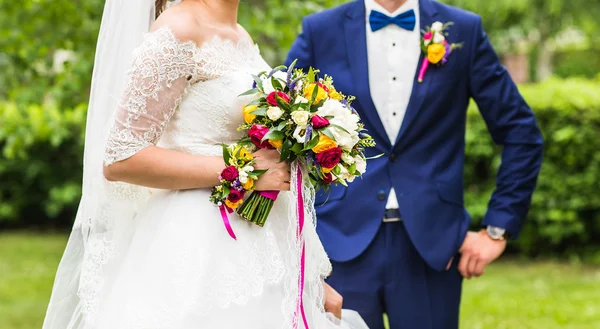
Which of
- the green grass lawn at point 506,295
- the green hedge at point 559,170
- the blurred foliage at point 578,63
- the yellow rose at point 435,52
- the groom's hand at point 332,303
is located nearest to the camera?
the groom's hand at point 332,303

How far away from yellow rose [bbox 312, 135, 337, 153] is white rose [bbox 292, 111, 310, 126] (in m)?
0.07

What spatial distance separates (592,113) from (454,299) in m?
5.62

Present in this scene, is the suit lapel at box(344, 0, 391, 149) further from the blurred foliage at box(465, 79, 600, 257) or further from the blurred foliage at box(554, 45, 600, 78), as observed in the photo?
the blurred foliage at box(554, 45, 600, 78)

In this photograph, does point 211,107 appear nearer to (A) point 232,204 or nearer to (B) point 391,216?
(A) point 232,204

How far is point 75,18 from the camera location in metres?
5.67

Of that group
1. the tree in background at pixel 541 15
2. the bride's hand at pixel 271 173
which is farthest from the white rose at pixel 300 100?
the tree in background at pixel 541 15

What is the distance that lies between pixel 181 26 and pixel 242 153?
0.44m

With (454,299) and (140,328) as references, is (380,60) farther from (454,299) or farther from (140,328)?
(140,328)

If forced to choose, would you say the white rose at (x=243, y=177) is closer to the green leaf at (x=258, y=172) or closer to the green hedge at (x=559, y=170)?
the green leaf at (x=258, y=172)

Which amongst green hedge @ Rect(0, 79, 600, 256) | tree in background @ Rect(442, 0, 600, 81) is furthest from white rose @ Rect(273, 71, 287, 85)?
tree in background @ Rect(442, 0, 600, 81)

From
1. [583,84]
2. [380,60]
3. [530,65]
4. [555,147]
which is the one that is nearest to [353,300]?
[380,60]

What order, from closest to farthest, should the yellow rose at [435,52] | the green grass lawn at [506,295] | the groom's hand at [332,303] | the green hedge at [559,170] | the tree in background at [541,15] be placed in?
the groom's hand at [332,303]
the yellow rose at [435,52]
the green grass lawn at [506,295]
the green hedge at [559,170]
the tree in background at [541,15]

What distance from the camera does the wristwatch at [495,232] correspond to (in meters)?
3.65

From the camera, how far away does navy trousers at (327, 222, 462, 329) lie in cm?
353
